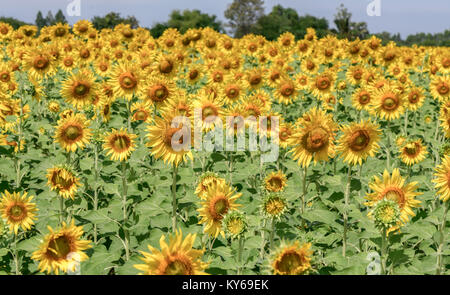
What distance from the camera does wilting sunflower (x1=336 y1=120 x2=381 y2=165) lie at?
456cm

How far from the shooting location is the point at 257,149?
21.0ft

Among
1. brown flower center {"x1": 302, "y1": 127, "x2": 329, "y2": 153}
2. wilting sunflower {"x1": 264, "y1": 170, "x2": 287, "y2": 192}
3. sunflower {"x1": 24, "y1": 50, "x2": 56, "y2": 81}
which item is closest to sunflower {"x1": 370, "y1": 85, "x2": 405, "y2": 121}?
wilting sunflower {"x1": 264, "y1": 170, "x2": 287, "y2": 192}

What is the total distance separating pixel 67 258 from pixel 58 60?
256 inches

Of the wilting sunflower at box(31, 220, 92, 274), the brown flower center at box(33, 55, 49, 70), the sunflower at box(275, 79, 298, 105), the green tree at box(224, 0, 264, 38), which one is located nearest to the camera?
the wilting sunflower at box(31, 220, 92, 274)

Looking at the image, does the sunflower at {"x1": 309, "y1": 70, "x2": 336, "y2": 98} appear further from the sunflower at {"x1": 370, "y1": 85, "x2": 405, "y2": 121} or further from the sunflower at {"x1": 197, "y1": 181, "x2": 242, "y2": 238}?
the sunflower at {"x1": 197, "y1": 181, "x2": 242, "y2": 238}

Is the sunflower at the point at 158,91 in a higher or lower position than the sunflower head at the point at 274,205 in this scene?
higher

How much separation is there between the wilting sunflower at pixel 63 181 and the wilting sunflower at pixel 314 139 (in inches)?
91.6

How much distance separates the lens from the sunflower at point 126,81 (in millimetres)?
6582

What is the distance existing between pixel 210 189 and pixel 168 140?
666mm

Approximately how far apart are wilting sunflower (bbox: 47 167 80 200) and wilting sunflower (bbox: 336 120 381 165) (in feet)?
9.44

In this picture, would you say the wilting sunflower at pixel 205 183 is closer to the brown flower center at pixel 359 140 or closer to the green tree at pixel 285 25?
the brown flower center at pixel 359 140

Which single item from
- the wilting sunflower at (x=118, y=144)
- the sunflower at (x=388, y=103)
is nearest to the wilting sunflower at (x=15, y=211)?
the wilting sunflower at (x=118, y=144)

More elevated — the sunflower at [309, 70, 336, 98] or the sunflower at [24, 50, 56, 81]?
the sunflower at [24, 50, 56, 81]

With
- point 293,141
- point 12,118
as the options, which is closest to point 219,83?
point 12,118
